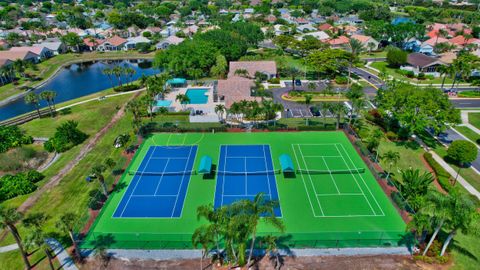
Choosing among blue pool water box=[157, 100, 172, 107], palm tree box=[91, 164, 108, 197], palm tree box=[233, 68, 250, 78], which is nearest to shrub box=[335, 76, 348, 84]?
palm tree box=[233, 68, 250, 78]

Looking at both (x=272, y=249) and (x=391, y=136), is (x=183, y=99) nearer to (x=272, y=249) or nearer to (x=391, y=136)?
(x=391, y=136)

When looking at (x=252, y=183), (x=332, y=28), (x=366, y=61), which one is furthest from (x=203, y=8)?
(x=252, y=183)

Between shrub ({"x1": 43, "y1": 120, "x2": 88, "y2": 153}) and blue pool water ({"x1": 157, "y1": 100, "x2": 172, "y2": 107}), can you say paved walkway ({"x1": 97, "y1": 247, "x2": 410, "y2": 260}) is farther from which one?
blue pool water ({"x1": 157, "y1": 100, "x2": 172, "y2": 107})

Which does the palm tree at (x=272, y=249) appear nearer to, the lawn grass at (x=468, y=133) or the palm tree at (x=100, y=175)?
the palm tree at (x=100, y=175)

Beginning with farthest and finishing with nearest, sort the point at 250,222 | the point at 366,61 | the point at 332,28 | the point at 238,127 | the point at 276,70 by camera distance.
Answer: the point at 332,28 → the point at 366,61 → the point at 276,70 → the point at 238,127 → the point at 250,222

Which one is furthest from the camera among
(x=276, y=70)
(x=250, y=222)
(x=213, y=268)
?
(x=276, y=70)

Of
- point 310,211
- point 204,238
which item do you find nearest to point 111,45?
point 310,211

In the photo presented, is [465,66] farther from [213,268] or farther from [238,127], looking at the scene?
[213,268]

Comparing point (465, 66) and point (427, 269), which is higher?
point (465, 66)
